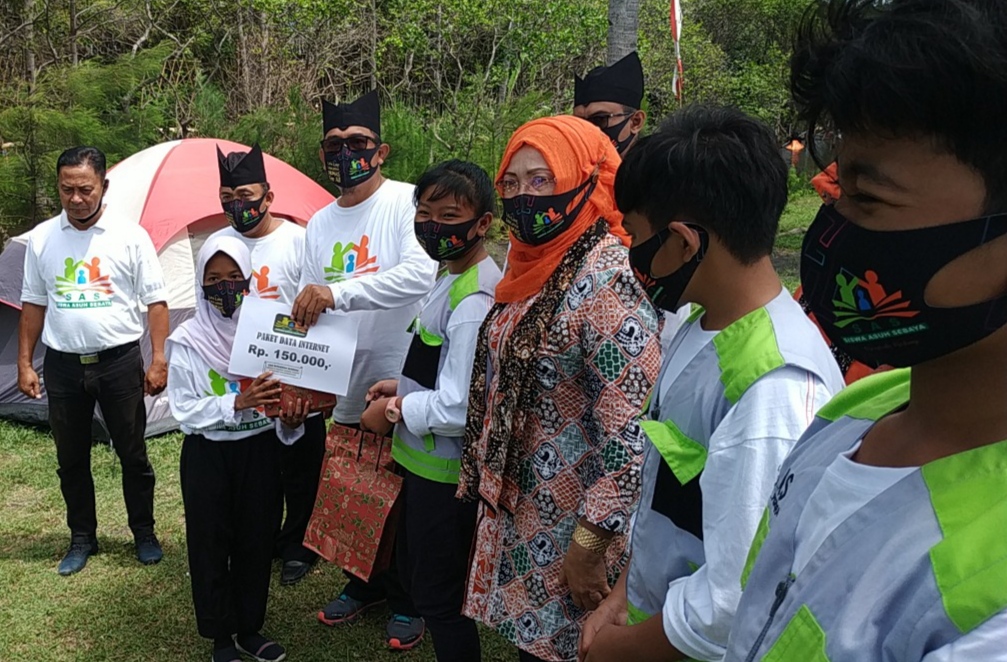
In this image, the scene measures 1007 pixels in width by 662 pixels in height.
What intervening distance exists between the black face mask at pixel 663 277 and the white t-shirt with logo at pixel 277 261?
2.55 metres

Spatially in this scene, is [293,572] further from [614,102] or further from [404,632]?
[614,102]

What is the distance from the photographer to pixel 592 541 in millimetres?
1931

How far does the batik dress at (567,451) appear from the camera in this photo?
6.50 ft

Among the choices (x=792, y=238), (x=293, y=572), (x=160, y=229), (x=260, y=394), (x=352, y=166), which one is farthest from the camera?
(x=792, y=238)

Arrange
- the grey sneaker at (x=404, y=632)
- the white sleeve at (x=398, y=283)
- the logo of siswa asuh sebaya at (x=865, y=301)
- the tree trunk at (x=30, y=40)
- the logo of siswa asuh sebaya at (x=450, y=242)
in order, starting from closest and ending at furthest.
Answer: the logo of siswa asuh sebaya at (x=865, y=301)
the logo of siswa asuh sebaya at (x=450, y=242)
the white sleeve at (x=398, y=283)
the grey sneaker at (x=404, y=632)
the tree trunk at (x=30, y=40)

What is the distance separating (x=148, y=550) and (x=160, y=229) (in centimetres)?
243

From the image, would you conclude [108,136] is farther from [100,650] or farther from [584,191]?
[584,191]

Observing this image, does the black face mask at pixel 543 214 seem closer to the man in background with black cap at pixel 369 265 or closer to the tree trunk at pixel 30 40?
the man in background with black cap at pixel 369 265

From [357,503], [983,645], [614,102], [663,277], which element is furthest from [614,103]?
[983,645]

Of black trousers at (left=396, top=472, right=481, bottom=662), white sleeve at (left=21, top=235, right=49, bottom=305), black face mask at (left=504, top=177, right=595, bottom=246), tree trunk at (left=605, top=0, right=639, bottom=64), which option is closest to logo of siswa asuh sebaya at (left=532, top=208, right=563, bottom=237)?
black face mask at (left=504, top=177, right=595, bottom=246)

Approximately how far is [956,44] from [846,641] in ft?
1.90

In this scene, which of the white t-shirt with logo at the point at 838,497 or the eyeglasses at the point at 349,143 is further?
the eyeglasses at the point at 349,143

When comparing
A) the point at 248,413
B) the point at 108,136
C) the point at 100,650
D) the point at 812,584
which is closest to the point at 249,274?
the point at 248,413

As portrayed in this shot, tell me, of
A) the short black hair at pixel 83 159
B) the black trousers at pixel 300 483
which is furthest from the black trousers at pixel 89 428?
the short black hair at pixel 83 159
